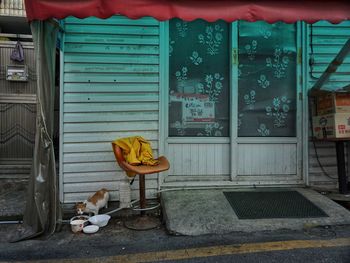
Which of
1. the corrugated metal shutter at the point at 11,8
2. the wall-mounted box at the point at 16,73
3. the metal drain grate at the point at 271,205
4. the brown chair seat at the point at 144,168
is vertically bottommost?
the metal drain grate at the point at 271,205

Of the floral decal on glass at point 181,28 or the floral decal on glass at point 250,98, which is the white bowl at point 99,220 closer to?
the floral decal on glass at point 250,98

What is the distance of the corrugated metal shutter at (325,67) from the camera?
5137 millimetres

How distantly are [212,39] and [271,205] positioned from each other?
8.56ft

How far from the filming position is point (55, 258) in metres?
3.25

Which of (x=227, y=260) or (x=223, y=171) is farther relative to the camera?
(x=223, y=171)

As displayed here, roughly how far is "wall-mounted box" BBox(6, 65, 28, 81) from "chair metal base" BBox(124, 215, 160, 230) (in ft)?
10.8

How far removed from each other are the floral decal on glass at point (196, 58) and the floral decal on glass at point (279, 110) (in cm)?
129

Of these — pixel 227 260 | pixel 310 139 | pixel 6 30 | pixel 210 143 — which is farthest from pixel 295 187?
pixel 6 30

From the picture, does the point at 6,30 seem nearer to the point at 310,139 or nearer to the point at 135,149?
the point at 135,149

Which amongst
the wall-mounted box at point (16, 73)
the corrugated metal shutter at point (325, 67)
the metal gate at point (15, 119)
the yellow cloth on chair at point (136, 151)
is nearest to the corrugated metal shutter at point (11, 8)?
the metal gate at point (15, 119)

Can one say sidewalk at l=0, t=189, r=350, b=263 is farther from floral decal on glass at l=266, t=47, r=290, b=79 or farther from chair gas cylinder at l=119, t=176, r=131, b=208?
floral decal on glass at l=266, t=47, r=290, b=79

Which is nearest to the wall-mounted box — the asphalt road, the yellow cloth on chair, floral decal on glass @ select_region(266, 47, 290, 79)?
the yellow cloth on chair

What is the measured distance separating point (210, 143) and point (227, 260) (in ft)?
7.26

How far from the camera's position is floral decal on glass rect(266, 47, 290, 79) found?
5.21m
